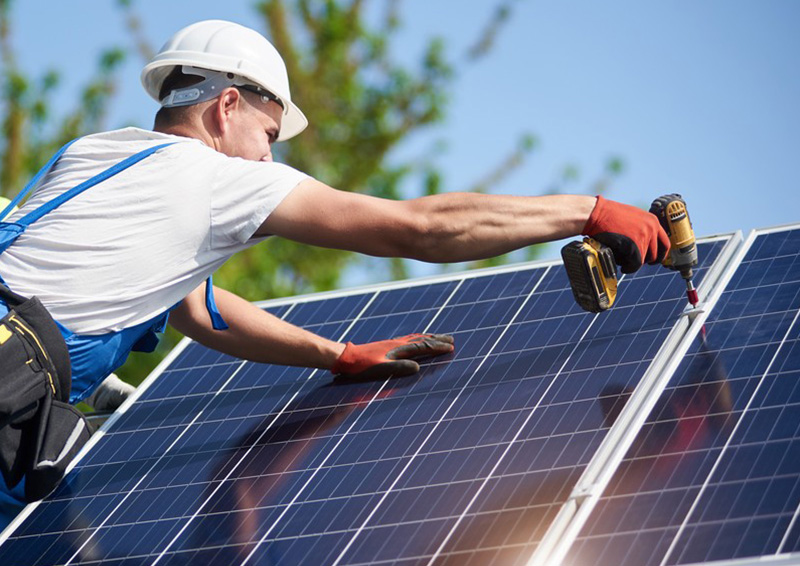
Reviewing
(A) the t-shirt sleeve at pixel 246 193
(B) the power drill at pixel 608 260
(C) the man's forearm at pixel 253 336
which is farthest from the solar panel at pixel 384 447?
(A) the t-shirt sleeve at pixel 246 193

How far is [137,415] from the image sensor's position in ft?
22.0

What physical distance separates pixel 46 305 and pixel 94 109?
17625 mm

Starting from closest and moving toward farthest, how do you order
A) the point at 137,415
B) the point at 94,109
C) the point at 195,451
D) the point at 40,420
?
the point at 40,420
the point at 195,451
the point at 137,415
the point at 94,109

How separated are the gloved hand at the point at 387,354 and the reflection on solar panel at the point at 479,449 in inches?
3.0

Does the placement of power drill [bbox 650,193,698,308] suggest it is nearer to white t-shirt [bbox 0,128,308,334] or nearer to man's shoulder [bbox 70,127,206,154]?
white t-shirt [bbox 0,128,308,334]

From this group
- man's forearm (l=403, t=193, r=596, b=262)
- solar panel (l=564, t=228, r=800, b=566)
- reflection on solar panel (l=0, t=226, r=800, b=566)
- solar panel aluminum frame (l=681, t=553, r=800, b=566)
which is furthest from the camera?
man's forearm (l=403, t=193, r=596, b=262)

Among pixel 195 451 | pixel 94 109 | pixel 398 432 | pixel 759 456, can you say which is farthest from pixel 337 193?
pixel 94 109

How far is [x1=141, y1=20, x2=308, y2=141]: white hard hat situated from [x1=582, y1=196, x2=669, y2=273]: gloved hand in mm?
1715

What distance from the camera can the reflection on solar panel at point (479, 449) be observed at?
4551 mm

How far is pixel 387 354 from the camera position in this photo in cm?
632

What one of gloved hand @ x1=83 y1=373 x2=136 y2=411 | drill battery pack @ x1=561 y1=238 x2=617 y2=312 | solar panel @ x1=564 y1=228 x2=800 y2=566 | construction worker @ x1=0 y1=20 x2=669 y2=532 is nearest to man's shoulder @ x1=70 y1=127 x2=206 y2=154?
construction worker @ x1=0 y1=20 x2=669 y2=532

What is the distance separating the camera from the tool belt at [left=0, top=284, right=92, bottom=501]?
16.9 ft

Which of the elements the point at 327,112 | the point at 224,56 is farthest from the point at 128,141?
the point at 327,112

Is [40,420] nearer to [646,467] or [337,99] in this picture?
[646,467]
